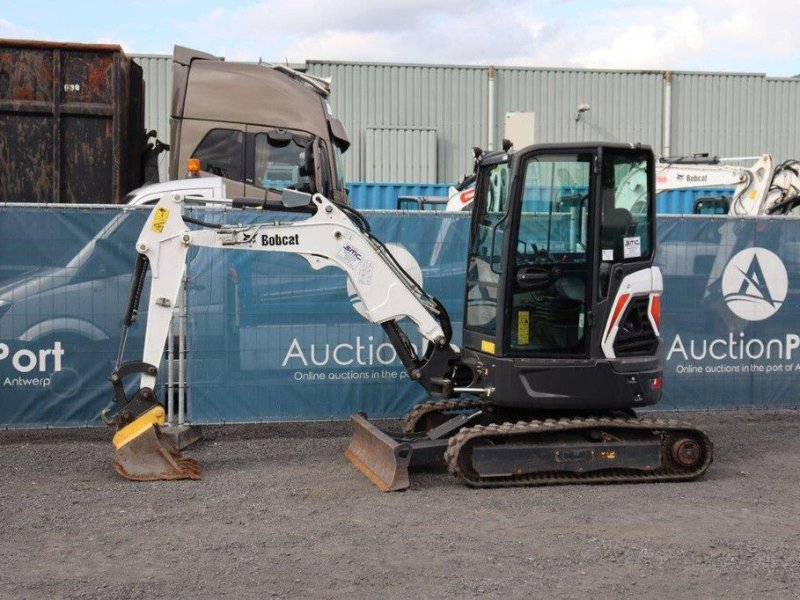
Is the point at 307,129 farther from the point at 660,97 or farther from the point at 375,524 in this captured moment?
Result: the point at 660,97

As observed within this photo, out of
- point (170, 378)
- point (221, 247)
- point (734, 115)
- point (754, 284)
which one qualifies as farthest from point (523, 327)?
point (734, 115)

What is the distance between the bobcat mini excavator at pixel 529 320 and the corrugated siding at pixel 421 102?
64.4 ft

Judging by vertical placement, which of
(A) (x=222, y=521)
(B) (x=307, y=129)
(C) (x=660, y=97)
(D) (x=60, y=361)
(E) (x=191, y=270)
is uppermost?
(C) (x=660, y=97)

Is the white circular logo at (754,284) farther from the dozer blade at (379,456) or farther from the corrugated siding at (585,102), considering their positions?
the corrugated siding at (585,102)

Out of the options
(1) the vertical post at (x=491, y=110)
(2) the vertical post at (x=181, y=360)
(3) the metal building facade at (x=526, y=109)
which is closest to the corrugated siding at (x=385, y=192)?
(3) the metal building facade at (x=526, y=109)

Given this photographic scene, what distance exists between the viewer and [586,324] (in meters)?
7.43

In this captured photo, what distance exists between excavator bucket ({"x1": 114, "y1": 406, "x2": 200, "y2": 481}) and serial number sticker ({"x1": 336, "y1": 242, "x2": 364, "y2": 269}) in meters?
1.76

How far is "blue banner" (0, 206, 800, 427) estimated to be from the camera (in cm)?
917

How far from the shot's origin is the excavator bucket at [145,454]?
7.46 metres

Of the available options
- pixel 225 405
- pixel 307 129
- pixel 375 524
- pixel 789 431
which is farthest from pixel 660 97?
pixel 375 524

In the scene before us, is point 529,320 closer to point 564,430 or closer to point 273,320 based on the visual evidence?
point 564,430

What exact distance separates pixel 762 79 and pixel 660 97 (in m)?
3.22

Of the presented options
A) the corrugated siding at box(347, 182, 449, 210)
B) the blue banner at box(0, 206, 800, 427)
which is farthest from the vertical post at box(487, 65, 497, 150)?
the blue banner at box(0, 206, 800, 427)

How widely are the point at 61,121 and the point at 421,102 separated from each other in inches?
659
